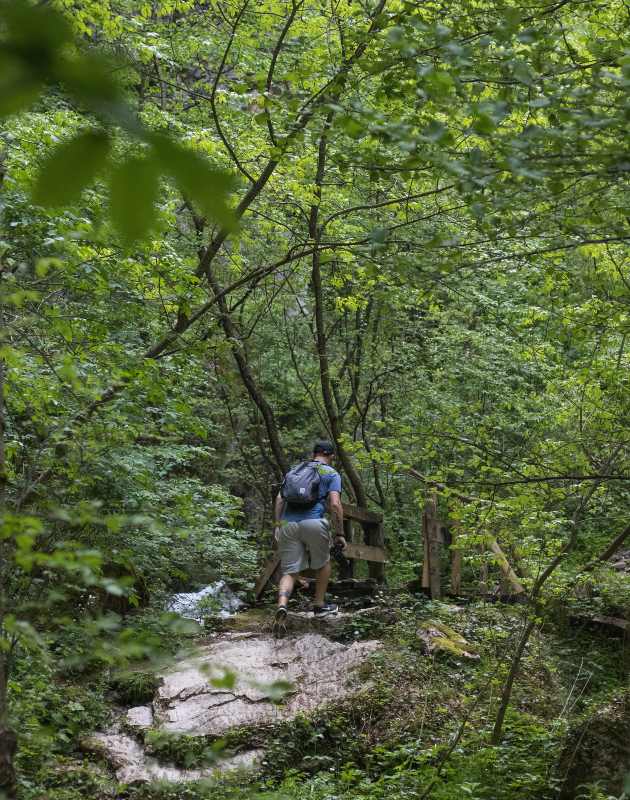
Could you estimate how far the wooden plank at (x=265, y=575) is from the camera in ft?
26.6

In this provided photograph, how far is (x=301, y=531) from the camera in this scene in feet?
20.5

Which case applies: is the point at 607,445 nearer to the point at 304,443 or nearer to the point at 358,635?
the point at 358,635

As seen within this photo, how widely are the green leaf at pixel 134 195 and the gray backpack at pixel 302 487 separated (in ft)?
17.8

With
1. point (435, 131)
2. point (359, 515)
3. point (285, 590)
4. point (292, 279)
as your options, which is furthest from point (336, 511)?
point (292, 279)

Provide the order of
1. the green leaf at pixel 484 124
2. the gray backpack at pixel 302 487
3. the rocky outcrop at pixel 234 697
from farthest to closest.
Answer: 1. the gray backpack at pixel 302 487
2. the rocky outcrop at pixel 234 697
3. the green leaf at pixel 484 124

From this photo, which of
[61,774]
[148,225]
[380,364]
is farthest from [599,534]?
[148,225]

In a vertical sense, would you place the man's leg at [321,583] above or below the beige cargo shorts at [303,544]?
below

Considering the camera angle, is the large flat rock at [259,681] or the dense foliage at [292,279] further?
the large flat rock at [259,681]

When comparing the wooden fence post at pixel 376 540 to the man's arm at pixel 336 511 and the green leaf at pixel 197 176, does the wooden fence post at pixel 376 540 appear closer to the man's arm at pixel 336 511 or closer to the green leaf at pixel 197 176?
the man's arm at pixel 336 511

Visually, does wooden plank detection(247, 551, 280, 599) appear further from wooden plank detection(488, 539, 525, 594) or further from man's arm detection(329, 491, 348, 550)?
wooden plank detection(488, 539, 525, 594)

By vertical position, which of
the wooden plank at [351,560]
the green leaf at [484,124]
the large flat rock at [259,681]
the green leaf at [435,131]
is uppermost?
the green leaf at [484,124]

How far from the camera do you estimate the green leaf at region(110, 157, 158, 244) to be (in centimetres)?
70

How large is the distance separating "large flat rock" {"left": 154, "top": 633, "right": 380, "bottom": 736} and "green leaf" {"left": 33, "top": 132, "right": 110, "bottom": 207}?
4094 millimetres

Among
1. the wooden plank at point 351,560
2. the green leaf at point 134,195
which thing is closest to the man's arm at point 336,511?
the wooden plank at point 351,560
